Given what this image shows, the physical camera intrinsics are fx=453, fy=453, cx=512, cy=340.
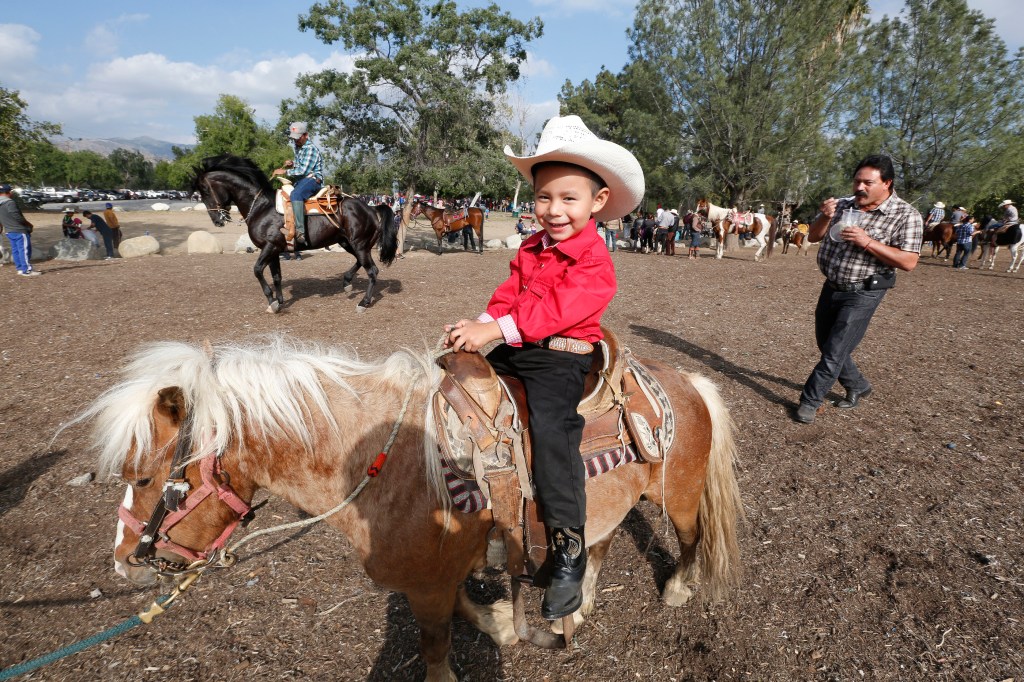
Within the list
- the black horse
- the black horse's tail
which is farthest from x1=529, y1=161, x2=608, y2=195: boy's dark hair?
the black horse's tail

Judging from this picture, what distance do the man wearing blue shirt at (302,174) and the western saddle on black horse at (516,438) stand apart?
8.50 meters

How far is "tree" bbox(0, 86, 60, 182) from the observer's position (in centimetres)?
1964

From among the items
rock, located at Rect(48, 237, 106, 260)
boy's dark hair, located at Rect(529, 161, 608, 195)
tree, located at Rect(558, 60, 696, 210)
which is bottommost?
rock, located at Rect(48, 237, 106, 260)

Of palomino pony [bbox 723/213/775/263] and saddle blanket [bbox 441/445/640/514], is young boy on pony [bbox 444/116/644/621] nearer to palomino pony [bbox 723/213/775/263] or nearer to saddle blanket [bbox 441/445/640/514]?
saddle blanket [bbox 441/445/640/514]

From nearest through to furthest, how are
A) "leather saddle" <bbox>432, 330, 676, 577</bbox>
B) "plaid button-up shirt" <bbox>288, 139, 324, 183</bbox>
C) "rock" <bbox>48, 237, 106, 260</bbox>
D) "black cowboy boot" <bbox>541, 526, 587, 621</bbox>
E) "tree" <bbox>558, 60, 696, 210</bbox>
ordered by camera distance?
"leather saddle" <bbox>432, 330, 676, 577</bbox>, "black cowboy boot" <bbox>541, 526, 587, 621</bbox>, "plaid button-up shirt" <bbox>288, 139, 324, 183</bbox>, "rock" <bbox>48, 237, 106, 260</bbox>, "tree" <bbox>558, 60, 696, 210</bbox>

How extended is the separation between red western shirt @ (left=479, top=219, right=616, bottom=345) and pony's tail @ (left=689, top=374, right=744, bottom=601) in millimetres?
1090

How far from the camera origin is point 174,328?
789 centimetres

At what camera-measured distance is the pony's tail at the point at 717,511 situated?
2748 mm

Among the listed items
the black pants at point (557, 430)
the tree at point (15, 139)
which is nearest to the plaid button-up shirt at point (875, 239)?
the black pants at point (557, 430)

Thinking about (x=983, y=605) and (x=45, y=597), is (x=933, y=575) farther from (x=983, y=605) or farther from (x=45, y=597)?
(x=45, y=597)

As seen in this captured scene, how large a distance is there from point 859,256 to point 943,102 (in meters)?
27.7

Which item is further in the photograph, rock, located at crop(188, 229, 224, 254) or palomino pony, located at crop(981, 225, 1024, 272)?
rock, located at crop(188, 229, 224, 254)

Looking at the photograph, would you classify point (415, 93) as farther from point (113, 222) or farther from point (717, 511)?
point (717, 511)

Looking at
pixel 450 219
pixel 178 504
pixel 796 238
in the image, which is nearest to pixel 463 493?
pixel 178 504
